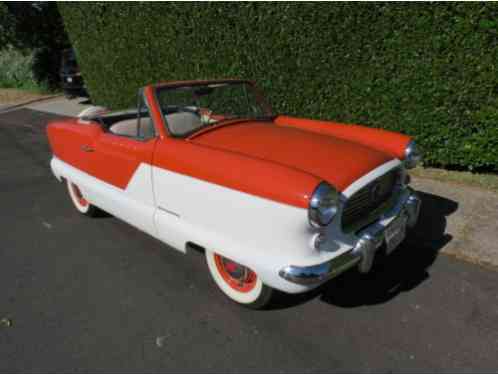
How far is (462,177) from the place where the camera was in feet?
14.6

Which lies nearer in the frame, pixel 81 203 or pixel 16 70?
pixel 81 203

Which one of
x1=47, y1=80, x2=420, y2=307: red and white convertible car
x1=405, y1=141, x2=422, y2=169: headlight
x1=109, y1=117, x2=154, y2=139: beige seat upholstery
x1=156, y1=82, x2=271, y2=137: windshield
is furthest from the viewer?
x1=109, y1=117, x2=154, y2=139: beige seat upholstery

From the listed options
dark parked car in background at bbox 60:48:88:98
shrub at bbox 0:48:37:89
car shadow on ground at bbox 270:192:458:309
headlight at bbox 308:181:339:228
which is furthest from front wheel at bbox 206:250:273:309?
shrub at bbox 0:48:37:89

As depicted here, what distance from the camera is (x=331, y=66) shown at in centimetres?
502

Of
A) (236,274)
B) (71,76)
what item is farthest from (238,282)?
(71,76)

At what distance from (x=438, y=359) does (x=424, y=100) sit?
3352mm

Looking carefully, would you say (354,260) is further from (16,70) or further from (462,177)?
(16,70)

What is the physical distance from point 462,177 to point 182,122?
356 centimetres

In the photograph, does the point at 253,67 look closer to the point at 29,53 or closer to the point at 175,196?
the point at 175,196

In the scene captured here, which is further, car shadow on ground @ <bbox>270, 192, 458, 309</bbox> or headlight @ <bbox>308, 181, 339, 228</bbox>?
car shadow on ground @ <bbox>270, 192, 458, 309</bbox>

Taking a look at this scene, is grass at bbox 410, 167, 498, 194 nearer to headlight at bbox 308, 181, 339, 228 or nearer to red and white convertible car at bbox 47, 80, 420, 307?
red and white convertible car at bbox 47, 80, 420, 307

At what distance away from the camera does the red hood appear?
2258 millimetres

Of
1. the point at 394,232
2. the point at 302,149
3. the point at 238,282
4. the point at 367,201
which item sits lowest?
the point at 238,282

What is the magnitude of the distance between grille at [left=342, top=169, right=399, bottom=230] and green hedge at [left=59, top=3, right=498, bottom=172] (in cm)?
224
